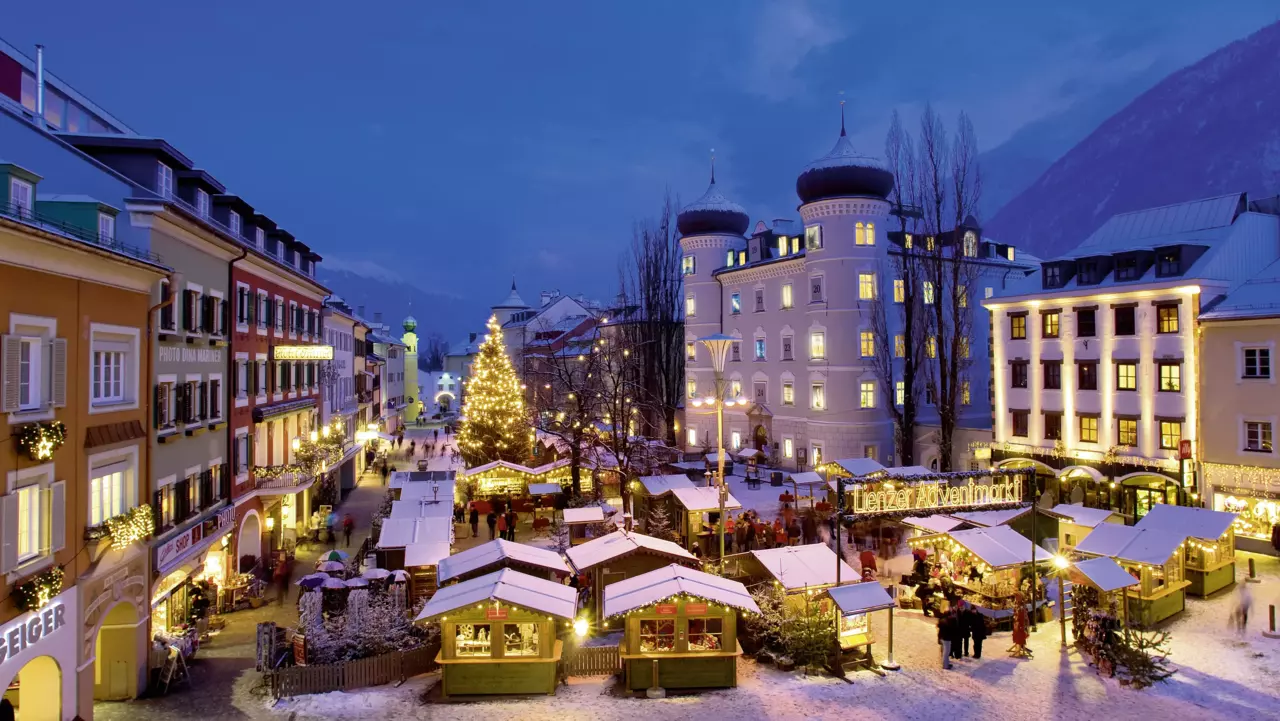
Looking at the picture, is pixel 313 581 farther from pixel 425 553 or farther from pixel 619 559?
pixel 619 559

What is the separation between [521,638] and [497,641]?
477 millimetres

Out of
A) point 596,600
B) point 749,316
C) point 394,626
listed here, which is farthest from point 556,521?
point 749,316

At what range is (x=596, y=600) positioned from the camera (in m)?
21.0

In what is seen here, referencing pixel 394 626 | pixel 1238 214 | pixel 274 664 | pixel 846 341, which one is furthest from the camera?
pixel 846 341

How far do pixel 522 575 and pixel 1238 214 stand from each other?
31.1 meters

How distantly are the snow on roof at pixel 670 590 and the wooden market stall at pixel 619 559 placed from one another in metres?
2.41

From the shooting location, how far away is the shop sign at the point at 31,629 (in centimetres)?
1143

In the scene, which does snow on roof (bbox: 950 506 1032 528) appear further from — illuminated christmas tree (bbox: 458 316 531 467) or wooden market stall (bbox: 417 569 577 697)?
illuminated christmas tree (bbox: 458 316 531 467)

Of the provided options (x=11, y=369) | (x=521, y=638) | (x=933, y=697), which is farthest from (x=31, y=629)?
(x=933, y=697)

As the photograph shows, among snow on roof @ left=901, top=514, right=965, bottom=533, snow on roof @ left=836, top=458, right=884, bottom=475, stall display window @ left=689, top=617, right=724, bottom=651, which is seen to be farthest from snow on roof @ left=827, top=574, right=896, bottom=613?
snow on roof @ left=836, top=458, right=884, bottom=475

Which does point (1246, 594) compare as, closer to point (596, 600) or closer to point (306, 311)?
point (596, 600)

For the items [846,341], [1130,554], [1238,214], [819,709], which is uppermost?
[1238,214]

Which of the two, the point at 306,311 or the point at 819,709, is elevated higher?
the point at 306,311

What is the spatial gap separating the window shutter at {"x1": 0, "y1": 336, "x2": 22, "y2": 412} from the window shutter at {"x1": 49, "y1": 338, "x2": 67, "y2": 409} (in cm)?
106
